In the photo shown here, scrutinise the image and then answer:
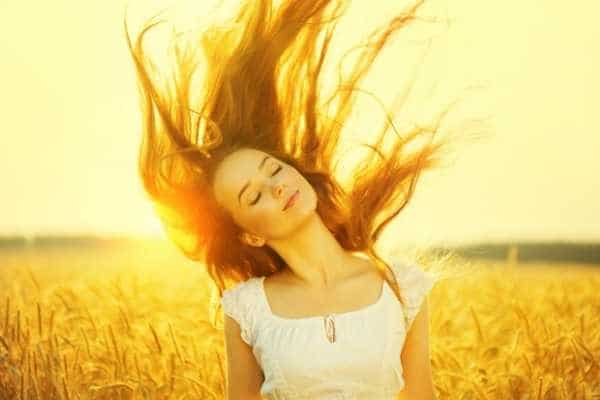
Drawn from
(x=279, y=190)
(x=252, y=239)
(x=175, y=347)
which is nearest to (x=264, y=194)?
(x=279, y=190)

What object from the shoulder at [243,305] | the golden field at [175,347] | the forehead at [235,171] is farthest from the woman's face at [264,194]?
the golden field at [175,347]

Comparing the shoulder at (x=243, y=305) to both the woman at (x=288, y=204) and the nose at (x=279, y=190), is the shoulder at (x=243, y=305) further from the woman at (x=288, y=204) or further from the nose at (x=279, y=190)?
the nose at (x=279, y=190)

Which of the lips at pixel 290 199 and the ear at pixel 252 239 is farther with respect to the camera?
the ear at pixel 252 239

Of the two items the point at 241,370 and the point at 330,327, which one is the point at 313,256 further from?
the point at 241,370

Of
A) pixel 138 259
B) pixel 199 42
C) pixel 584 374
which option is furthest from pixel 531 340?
pixel 138 259

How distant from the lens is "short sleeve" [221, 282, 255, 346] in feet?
11.6

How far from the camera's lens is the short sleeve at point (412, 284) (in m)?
3.55

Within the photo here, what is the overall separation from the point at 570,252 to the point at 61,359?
42.3ft

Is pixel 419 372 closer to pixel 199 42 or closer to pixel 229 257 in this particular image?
pixel 229 257

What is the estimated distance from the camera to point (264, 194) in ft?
11.4

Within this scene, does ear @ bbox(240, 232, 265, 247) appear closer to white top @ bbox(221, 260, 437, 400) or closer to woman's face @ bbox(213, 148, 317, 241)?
woman's face @ bbox(213, 148, 317, 241)

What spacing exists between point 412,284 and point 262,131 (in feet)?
2.21

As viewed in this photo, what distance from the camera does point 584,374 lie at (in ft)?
13.8

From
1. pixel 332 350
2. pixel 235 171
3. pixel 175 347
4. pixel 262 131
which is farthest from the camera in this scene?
pixel 175 347
